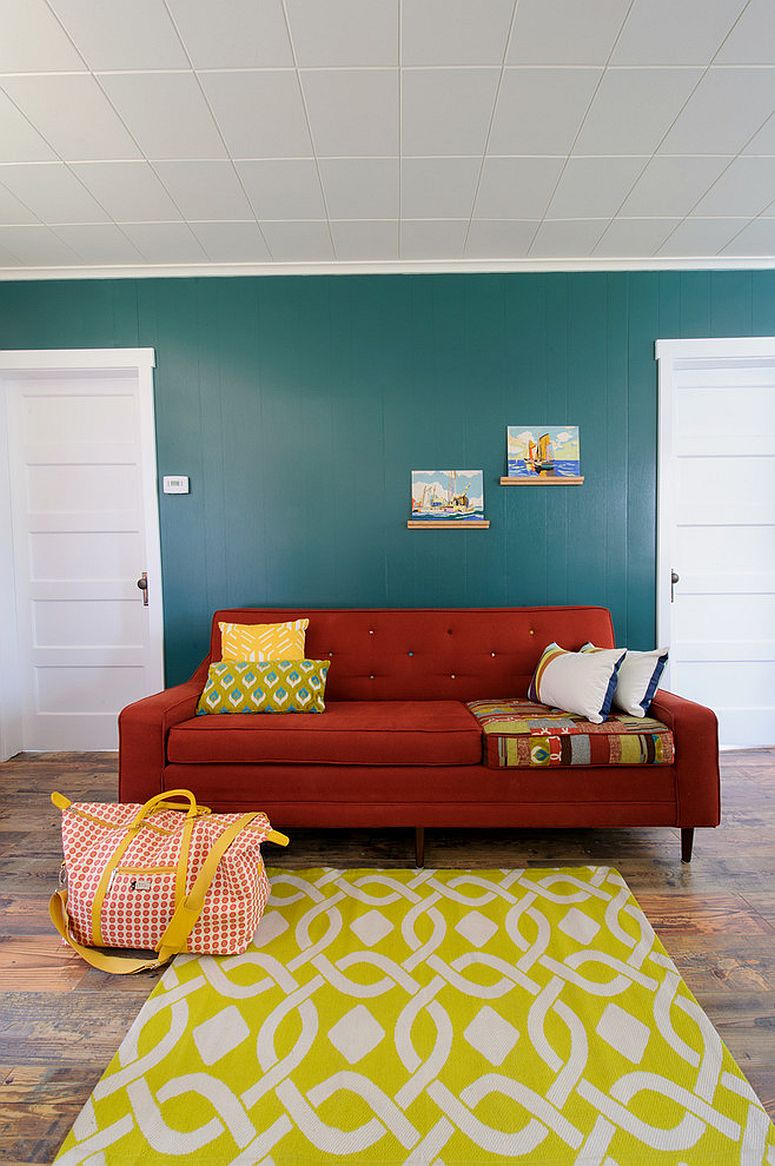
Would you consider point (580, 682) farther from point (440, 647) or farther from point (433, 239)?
point (433, 239)

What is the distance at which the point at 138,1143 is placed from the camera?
1114 millimetres

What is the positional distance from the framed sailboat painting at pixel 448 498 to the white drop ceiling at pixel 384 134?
3.61ft

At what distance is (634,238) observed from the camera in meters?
2.88

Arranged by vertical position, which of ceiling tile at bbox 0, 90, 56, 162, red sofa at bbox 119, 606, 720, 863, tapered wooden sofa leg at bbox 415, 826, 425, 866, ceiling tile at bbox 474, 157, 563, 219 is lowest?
tapered wooden sofa leg at bbox 415, 826, 425, 866

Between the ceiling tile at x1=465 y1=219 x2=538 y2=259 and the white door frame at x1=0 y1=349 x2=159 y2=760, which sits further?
the white door frame at x1=0 y1=349 x2=159 y2=760

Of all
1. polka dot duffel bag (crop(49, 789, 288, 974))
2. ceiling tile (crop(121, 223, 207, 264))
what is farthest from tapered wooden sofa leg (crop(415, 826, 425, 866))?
ceiling tile (crop(121, 223, 207, 264))

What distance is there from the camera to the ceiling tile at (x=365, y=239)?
2.74 meters

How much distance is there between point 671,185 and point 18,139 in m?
2.56

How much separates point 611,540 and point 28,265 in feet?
11.3

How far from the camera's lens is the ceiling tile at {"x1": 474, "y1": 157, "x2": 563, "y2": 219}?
2293mm

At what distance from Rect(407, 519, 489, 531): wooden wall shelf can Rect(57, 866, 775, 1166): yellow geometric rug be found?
185cm

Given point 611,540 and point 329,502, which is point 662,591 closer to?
point 611,540

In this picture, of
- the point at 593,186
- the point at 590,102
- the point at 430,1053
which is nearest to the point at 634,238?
the point at 593,186

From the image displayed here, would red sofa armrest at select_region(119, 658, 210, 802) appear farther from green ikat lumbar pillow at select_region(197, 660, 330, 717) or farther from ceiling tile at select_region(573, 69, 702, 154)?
A: ceiling tile at select_region(573, 69, 702, 154)
